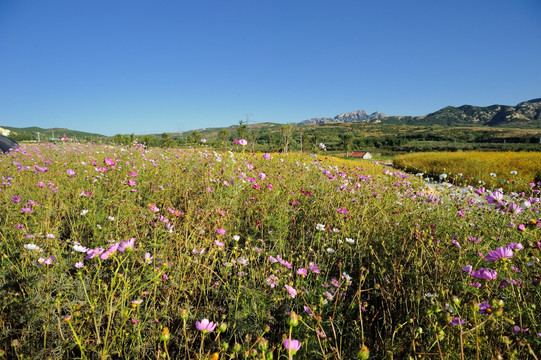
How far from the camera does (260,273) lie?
1810 millimetres

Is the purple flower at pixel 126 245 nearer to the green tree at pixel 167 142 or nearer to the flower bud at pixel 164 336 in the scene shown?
the flower bud at pixel 164 336

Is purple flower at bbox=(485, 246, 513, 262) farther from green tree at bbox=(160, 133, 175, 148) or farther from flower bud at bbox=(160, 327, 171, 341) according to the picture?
green tree at bbox=(160, 133, 175, 148)

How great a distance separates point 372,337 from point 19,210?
3.00 m

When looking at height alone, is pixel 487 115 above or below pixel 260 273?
above

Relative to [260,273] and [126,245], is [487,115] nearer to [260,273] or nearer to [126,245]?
[260,273]

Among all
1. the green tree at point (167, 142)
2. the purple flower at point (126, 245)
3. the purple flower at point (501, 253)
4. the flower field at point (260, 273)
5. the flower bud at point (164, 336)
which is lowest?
the flower field at point (260, 273)

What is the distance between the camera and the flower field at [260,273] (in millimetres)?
1204

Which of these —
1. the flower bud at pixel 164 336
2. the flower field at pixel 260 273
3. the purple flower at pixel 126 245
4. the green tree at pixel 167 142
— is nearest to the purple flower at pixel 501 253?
the flower field at pixel 260 273

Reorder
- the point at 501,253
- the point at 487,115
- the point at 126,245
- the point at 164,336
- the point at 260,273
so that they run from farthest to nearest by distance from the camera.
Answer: the point at 487,115
the point at 260,273
the point at 126,245
the point at 501,253
the point at 164,336

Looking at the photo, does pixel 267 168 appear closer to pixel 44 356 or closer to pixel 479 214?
pixel 479 214

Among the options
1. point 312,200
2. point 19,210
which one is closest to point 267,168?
point 312,200

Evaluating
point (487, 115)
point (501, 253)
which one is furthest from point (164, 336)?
point (487, 115)

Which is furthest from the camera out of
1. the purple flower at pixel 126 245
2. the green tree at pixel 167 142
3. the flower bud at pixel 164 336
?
the green tree at pixel 167 142

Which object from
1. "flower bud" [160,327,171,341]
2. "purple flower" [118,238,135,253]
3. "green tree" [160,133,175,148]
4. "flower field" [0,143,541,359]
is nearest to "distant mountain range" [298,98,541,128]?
"green tree" [160,133,175,148]
